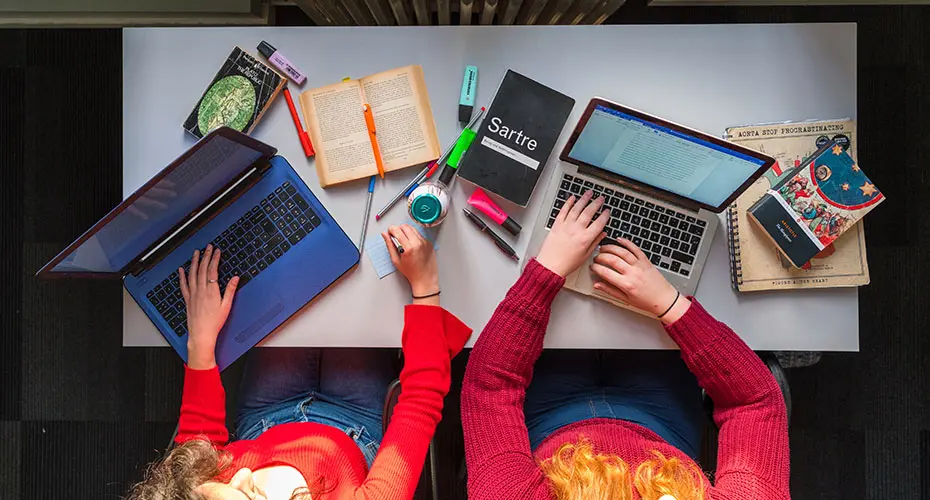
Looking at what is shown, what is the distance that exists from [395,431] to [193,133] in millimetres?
584

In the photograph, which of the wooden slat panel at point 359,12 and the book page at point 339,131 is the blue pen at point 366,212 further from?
the wooden slat panel at point 359,12

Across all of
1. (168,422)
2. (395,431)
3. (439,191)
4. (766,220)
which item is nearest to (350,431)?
(395,431)

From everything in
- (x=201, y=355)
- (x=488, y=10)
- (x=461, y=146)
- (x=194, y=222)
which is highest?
(x=488, y=10)

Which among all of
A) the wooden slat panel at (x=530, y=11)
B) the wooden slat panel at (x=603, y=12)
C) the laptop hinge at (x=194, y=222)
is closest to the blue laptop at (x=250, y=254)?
the laptop hinge at (x=194, y=222)

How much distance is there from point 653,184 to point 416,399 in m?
0.51

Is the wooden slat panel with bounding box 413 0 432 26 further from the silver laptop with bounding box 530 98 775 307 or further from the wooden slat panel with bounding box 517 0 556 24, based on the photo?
the silver laptop with bounding box 530 98 775 307

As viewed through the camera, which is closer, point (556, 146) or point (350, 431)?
point (556, 146)

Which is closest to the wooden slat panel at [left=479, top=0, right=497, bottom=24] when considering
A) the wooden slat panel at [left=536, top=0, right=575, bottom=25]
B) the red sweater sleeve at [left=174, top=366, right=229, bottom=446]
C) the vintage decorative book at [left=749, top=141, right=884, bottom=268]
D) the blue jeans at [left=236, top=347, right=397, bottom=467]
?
the wooden slat panel at [left=536, top=0, right=575, bottom=25]

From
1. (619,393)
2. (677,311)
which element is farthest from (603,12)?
(619,393)

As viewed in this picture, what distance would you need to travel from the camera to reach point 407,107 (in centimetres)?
97

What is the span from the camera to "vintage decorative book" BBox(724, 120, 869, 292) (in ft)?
3.14

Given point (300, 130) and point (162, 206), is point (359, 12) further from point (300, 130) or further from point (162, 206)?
point (162, 206)

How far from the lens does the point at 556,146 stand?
3.20 ft

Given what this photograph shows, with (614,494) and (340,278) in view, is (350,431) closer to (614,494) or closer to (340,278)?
(340,278)
